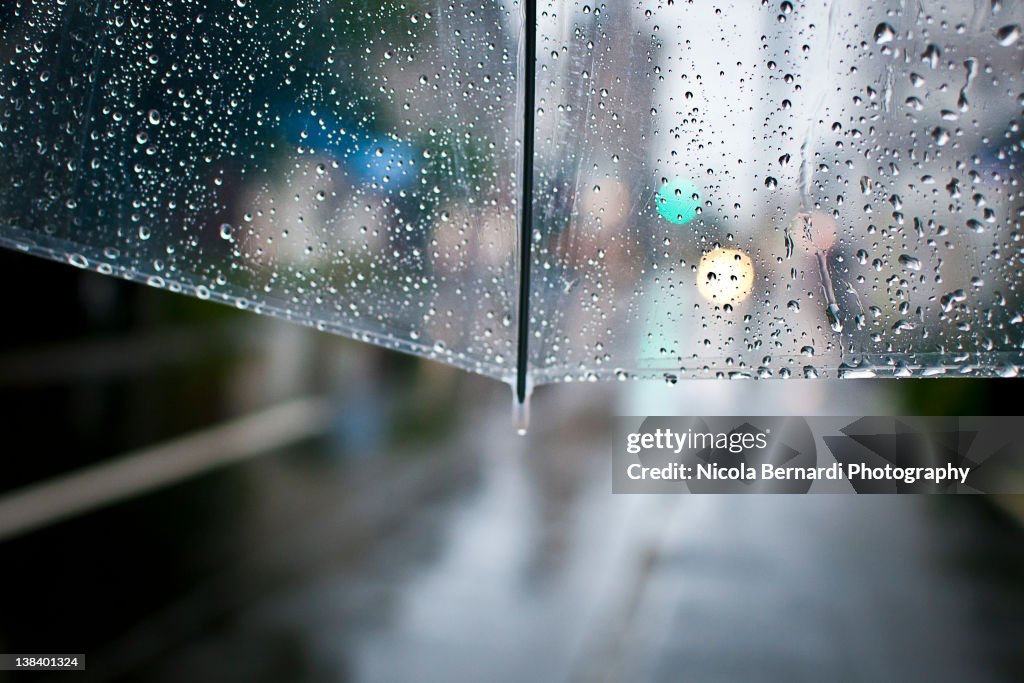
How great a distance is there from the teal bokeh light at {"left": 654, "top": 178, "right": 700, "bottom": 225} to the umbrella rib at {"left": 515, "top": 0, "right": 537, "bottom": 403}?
0.20 metres

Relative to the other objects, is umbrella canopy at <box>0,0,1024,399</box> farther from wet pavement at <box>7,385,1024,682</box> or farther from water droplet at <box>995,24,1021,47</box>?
wet pavement at <box>7,385,1024,682</box>

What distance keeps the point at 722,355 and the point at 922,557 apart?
4.62m

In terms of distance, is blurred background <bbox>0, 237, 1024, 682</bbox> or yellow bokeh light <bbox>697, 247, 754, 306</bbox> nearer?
yellow bokeh light <bbox>697, 247, 754, 306</bbox>

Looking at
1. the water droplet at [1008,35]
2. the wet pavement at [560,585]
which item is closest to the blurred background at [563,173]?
the water droplet at [1008,35]

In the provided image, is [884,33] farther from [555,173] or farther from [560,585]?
[560,585]

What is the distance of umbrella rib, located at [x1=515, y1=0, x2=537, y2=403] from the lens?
1176 mm

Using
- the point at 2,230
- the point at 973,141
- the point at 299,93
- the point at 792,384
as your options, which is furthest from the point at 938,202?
the point at 792,384

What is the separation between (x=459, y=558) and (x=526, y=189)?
3961 millimetres

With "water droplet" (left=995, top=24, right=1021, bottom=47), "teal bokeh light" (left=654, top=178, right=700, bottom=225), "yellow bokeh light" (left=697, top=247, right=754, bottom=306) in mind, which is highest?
"water droplet" (left=995, top=24, right=1021, bottom=47)

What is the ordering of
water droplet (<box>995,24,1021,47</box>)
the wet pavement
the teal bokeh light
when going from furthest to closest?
the wet pavement → the teal bokeh light → water droplet (<box>995,24,1021,47</box>)

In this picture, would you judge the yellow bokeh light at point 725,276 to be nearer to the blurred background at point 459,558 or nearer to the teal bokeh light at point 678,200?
the teal bokeh light at point 678,200

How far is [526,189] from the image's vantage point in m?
1.27

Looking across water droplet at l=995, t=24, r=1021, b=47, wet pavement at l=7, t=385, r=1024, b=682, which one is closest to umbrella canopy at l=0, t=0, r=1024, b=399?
water droplet at l=995, t=24, r=1021, b=47

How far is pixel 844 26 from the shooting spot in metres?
1.16
